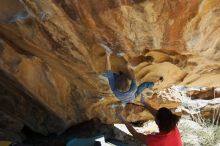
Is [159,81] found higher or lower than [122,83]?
higher

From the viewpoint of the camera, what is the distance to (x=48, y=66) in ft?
19.4

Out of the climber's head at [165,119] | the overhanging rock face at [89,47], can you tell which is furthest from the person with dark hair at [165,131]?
the overhanging rock face at [89,47]

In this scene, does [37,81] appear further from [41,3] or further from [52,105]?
[41,3]

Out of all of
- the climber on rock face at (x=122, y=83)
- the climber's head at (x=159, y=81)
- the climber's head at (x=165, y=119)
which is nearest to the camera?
the climber's head at (x=165, y=119)

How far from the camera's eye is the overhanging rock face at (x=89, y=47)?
4.39 m

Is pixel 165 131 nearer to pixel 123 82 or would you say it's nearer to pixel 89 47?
pixel 123 82

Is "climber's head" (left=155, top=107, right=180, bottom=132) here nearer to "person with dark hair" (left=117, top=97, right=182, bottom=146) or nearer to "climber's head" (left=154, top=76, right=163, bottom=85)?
"person with dark hair" (left=117, top=97, right=182, bottom=146)

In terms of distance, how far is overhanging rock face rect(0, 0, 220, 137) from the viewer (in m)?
4.39

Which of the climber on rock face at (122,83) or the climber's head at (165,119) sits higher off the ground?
the climber on rock face at (122,83)

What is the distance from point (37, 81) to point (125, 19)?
221cm

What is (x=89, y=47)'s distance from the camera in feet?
16.6

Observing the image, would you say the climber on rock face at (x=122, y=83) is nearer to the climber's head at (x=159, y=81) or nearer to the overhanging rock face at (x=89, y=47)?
the overhanging rock face at (x=89, y=47)

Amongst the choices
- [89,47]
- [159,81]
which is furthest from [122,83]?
[159,81]

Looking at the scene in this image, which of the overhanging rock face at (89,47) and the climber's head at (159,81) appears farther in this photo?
the climber's head at (159,81)
